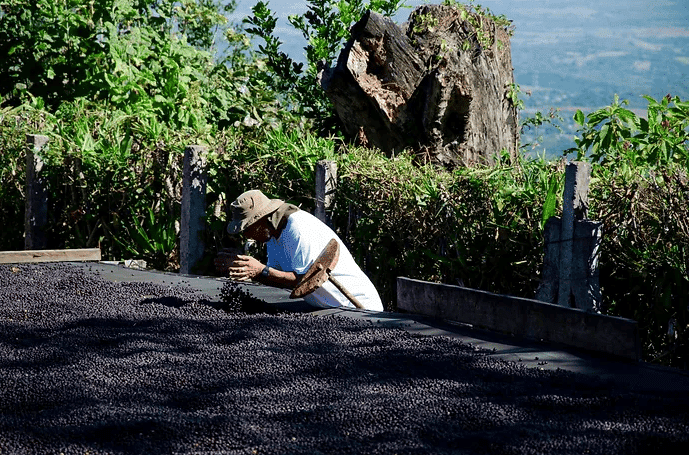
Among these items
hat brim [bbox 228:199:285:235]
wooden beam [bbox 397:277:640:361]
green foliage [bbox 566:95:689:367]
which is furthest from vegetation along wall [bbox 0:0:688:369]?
hat brim [bbox 228:199:285:235]

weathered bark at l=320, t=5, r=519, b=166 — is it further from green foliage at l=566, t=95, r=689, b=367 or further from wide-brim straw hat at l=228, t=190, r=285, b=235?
wide-brim straw hat at l=228, t=190, r=285, b=235

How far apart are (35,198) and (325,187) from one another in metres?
3.79

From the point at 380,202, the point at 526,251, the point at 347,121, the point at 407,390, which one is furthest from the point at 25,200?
the point at 407,390

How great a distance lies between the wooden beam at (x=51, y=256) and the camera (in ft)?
27.0

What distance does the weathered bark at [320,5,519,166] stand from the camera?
26.9ft

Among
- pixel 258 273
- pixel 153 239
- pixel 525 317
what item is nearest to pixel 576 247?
pixel 525 317

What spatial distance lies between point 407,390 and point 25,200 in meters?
6.52

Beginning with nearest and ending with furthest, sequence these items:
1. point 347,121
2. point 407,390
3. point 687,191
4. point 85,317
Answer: point 407,390 → point 687,191 → point 85,317 → point 347,121

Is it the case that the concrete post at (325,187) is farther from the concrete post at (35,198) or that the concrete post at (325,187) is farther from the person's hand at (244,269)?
the concrete post at (35,198)

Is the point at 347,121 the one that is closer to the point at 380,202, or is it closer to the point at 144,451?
the point at 380,202

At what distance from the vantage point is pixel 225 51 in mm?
19609

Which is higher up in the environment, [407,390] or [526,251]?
[526,251]

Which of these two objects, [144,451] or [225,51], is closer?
[144,451]

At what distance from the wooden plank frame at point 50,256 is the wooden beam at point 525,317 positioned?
154 inches
